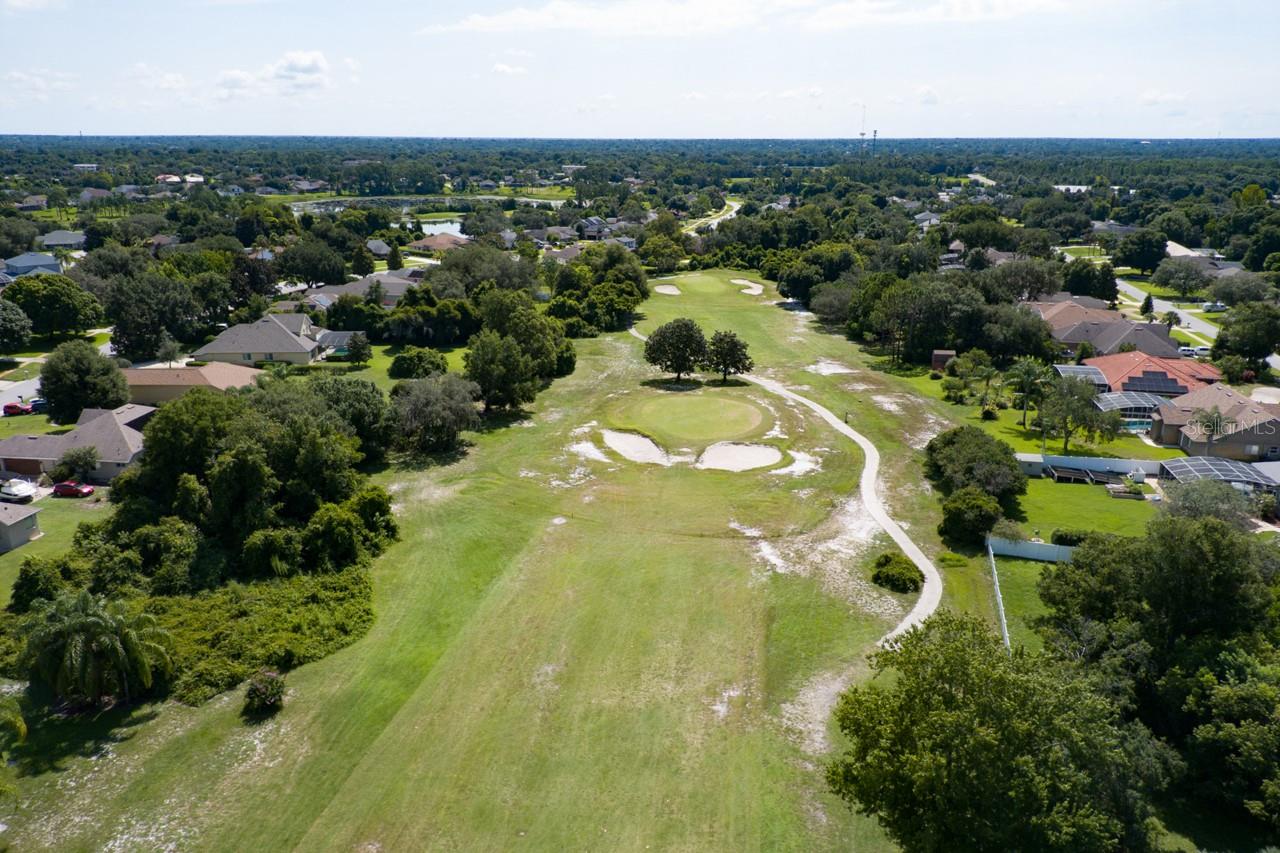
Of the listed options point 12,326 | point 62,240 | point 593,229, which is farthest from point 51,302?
point 593,229

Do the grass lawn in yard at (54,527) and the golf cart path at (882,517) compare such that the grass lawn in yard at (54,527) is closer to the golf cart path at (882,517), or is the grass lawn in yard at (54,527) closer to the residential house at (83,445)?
the residential house at (83,445)

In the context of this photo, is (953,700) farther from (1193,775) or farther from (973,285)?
(973,285)

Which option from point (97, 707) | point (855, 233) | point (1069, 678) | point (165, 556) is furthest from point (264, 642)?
point (855, 233)

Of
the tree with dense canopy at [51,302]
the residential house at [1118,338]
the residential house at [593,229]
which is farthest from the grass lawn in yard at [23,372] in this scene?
the residential house at [593,229]

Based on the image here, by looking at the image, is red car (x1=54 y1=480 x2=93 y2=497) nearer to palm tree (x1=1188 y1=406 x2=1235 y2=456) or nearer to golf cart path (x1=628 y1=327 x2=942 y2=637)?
golf cart path (x1=628 y1=327 x2=942 y2=637)

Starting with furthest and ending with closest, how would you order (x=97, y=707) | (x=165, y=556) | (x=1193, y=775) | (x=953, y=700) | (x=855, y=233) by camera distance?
(x=855, y=233) < (x=165, y=556) < (x=97, y=707) < (x=1193, y=775) < (x=953, y=700)

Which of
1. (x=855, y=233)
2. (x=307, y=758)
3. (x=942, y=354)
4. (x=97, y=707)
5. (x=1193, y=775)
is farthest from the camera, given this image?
(x=855, y=233)

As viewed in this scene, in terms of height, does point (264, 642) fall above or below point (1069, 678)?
below
